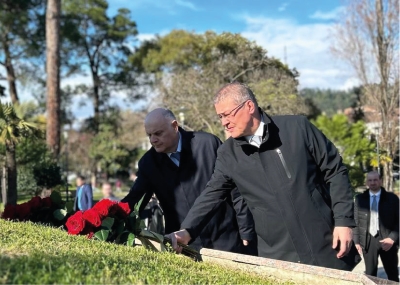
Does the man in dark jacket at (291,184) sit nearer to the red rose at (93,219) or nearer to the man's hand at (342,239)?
the man's hand at (342,239)

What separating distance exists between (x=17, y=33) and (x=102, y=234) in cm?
2980

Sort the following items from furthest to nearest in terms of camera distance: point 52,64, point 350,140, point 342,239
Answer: point 350,140 → point 52,64 → point 342,239

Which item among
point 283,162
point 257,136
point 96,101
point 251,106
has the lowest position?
point 283,162

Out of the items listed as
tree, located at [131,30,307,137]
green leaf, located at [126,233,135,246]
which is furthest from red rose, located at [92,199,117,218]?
tree, located at [131,30,307,137]

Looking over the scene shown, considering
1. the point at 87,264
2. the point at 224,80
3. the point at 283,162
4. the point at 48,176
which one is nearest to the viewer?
the point at 87,264

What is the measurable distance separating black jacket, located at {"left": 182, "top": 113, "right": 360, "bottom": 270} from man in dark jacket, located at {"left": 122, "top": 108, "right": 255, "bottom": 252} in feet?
2.09

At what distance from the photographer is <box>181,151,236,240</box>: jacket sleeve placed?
375cm

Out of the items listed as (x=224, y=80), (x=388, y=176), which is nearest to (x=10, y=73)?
(x=224, y=80)

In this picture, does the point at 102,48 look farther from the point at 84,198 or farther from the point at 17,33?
the point at 84,198

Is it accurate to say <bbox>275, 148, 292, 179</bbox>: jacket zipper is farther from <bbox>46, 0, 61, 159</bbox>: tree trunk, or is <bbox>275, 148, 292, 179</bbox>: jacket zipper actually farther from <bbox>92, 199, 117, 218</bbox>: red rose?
<bbox>46, 0, 61, 159</bbox>: tree trunk

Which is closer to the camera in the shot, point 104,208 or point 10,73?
point 104,208

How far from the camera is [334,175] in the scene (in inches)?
133

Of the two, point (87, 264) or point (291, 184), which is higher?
point (291, 184)

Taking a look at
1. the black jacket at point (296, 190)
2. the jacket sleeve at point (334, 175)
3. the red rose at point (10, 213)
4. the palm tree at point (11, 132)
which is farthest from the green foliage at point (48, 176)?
the jacket sleeve at point (334, 175)
